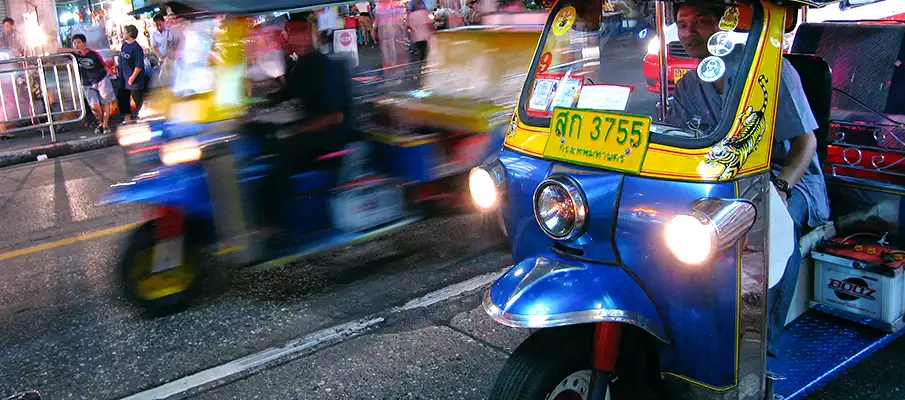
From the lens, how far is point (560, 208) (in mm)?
2695

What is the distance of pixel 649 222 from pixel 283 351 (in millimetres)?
2330

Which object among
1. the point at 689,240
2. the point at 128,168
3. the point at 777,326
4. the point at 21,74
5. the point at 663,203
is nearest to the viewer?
the point at 689,240

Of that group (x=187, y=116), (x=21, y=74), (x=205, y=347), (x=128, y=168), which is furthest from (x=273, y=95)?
(x=21, y=74)

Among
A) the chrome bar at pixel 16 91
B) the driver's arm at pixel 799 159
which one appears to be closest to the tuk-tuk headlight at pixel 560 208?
the driver's arm at pixel 799 159

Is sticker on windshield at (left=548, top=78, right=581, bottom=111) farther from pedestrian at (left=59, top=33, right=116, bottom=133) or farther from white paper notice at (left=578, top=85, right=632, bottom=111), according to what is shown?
pedestrian at (left=59, top=33, right=116, bottom=133)

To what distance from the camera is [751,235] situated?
8.50 feet

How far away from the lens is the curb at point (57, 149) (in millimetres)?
10500

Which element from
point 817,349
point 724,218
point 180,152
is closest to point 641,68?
point 724,218

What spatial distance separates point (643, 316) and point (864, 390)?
1.57 m

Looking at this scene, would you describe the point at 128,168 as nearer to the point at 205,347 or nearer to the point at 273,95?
the point at 273,95

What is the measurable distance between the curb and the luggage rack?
32.7 ft

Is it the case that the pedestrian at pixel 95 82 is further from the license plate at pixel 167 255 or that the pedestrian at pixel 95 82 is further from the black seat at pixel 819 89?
the black seat at pixel 819 89

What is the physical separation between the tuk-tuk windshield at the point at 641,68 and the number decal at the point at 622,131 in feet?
0.28

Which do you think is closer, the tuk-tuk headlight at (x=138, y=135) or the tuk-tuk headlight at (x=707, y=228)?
the tuk-tuk headlight at (x=707, y=228)
